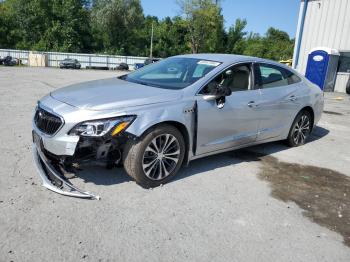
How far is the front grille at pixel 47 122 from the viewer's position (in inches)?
152

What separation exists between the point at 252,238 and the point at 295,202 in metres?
1.11

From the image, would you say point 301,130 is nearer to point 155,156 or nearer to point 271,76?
point 271,76

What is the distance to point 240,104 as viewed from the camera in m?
4.97

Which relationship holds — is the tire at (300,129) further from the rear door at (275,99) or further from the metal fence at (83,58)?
the metal fence at (83,58)

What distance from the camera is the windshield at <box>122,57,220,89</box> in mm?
4754

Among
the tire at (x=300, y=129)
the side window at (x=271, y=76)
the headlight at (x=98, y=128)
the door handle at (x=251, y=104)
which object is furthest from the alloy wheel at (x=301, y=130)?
the headlight at (x=98, y=128)

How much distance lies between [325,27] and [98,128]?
18.5 metres

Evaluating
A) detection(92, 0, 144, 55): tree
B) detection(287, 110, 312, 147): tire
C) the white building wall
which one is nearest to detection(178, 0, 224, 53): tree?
detection(92, 0, 144, 55): tree

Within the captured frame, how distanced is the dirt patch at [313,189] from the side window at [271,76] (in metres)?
1.18

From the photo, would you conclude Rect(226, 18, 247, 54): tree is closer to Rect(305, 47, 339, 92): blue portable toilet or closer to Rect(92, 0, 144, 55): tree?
Rect(92, 0, 144, 55): tree

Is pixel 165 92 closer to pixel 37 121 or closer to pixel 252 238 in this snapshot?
pixel 37 121

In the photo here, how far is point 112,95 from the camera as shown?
4172 millimetres

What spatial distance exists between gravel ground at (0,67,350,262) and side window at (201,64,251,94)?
3.75ft

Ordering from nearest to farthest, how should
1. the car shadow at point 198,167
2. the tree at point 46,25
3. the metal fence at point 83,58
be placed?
1. the car shadow at point 198,167
2. the metal fence at point 83,58
3. the tree at point 46,25
